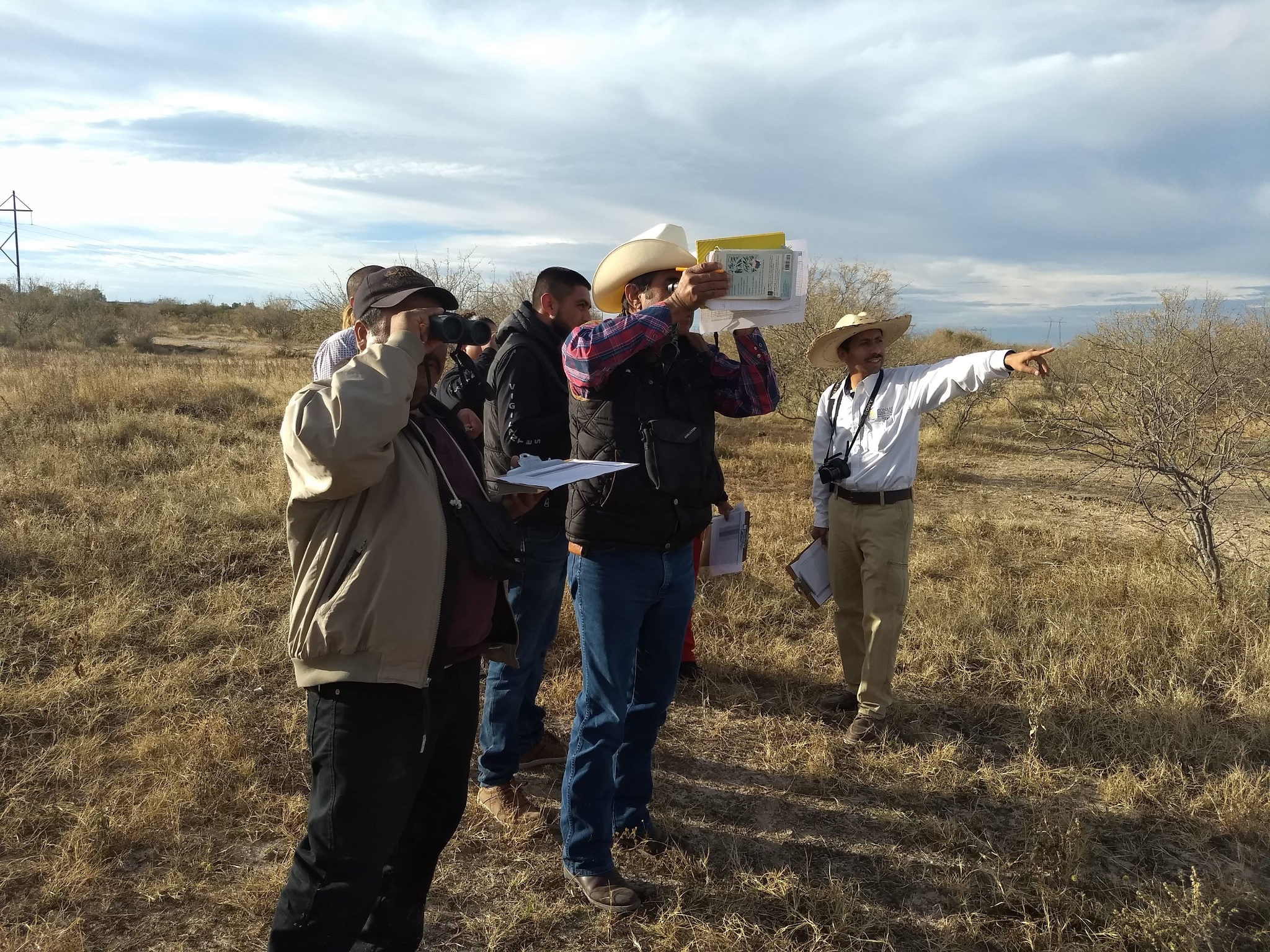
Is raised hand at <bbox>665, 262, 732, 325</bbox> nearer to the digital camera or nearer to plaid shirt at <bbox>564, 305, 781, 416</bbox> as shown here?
plaid shirt at <bbox>564, 305, 781, 416</bbox>

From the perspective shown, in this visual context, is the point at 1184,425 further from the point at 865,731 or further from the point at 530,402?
the point at 530,402

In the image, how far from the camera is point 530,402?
3164mm

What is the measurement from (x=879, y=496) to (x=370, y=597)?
2.67m

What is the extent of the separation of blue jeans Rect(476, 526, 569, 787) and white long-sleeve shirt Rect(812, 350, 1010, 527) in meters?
1.50

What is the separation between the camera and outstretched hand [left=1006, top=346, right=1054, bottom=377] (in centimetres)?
308

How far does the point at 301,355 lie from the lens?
25.6 m

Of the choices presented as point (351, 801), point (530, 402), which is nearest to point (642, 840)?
point (351, 801)

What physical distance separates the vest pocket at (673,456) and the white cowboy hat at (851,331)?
1.39 m

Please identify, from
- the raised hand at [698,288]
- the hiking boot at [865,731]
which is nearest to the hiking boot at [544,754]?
the hiking boot at [865,731]

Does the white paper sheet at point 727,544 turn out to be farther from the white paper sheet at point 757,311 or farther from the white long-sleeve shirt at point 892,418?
the white paper sheet at point 757,311

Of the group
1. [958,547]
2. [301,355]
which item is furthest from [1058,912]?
[301,355]

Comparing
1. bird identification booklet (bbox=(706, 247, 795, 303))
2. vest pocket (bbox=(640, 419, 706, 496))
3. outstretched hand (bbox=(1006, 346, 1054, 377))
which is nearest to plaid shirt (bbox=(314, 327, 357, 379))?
vest pocket (bbox=(640, 419, 706, 496))

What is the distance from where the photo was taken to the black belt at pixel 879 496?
3746mm

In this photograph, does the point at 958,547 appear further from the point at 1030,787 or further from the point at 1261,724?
the point at 1030,787
